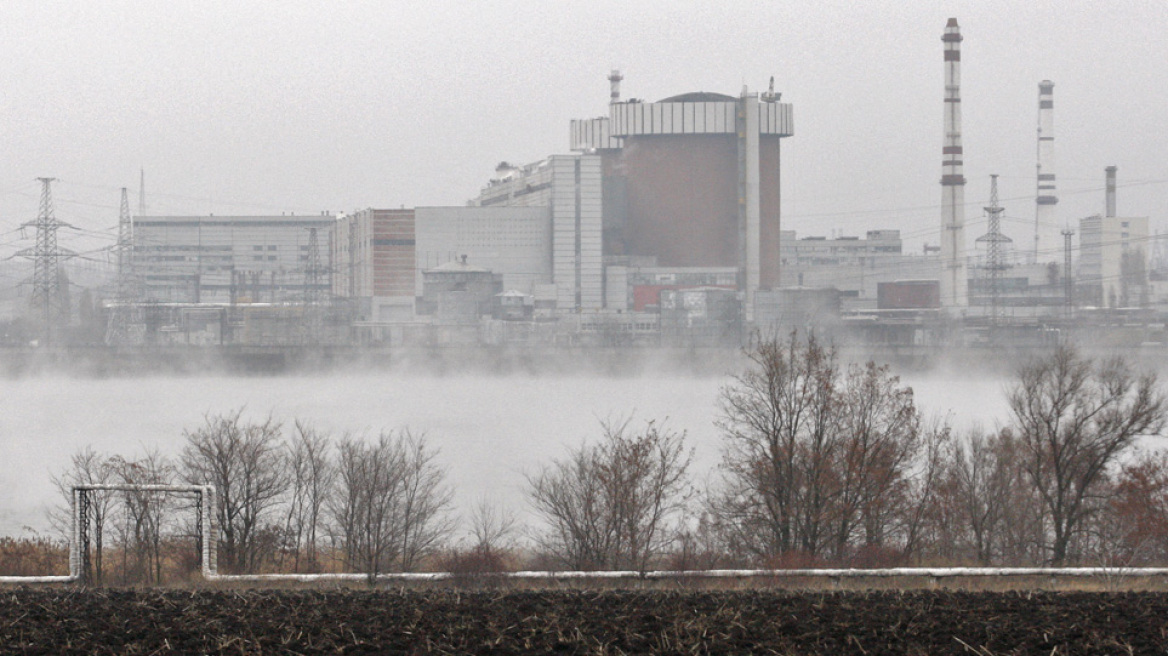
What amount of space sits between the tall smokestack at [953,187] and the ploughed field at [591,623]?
49474 mm

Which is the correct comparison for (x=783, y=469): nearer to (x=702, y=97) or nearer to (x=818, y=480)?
(x=818, y=480)

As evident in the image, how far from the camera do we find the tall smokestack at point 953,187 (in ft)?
168

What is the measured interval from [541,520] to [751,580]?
1067 centimetres

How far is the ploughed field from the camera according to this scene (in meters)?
3.18

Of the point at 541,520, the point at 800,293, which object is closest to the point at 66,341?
the point at 800,293

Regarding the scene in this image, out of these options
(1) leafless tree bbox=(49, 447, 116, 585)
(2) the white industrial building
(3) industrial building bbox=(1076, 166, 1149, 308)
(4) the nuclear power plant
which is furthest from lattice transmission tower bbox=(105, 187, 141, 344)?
(3) industrial building bbox=(1076, 166, 1149, 308)

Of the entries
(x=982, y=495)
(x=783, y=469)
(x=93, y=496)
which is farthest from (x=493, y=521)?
(x=93, y=496)

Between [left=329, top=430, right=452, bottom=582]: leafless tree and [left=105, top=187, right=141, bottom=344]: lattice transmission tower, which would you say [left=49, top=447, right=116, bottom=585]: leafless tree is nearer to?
[left=329, top=430, right=452, bottom=582]: leafless tree

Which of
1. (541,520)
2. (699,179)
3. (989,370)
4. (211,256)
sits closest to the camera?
(541,520)

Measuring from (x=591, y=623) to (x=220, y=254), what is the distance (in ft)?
206

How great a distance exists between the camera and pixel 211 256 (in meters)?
63.1

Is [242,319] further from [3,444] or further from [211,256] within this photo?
[3,444]

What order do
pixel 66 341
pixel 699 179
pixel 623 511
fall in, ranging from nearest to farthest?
pixel 623 511 → pixel 66 341 → pixel 699 179

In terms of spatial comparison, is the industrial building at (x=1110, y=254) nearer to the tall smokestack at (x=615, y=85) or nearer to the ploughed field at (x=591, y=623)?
the tall smokestack at (x=615, y=85)
